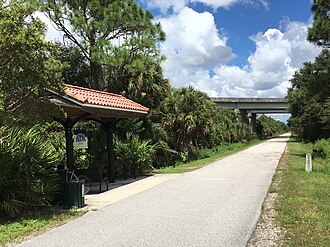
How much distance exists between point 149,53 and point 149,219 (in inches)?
597

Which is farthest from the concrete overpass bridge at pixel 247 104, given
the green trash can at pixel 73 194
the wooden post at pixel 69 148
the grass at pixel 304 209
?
the green trash can at pixel 73 194

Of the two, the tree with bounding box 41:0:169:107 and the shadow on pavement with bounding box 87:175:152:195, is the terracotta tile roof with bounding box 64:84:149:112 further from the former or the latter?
the tree with bounding box 41:0:169:107

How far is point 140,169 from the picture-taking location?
680 inches

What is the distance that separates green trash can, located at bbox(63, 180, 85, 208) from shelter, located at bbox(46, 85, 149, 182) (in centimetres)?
204

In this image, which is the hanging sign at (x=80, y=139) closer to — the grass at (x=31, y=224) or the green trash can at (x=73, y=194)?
the green trash can at (x=73, y=194)

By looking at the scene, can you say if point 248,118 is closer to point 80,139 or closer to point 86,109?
point 80,139

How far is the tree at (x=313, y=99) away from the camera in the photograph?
2116 centimetres

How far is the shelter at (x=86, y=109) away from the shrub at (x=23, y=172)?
1.30 m

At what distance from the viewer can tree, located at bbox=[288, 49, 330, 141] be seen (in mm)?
21156

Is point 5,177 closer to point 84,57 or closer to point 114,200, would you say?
point 114,200

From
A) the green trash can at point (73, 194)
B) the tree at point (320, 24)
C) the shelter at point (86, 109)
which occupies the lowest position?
the green trash can at point (73, 194)

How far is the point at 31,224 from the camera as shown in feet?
25.6

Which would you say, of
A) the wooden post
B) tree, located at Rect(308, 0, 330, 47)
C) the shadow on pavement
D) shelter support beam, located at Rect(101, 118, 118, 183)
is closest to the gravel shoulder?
the shadow on pavement

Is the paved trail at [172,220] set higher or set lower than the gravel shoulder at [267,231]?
higher
